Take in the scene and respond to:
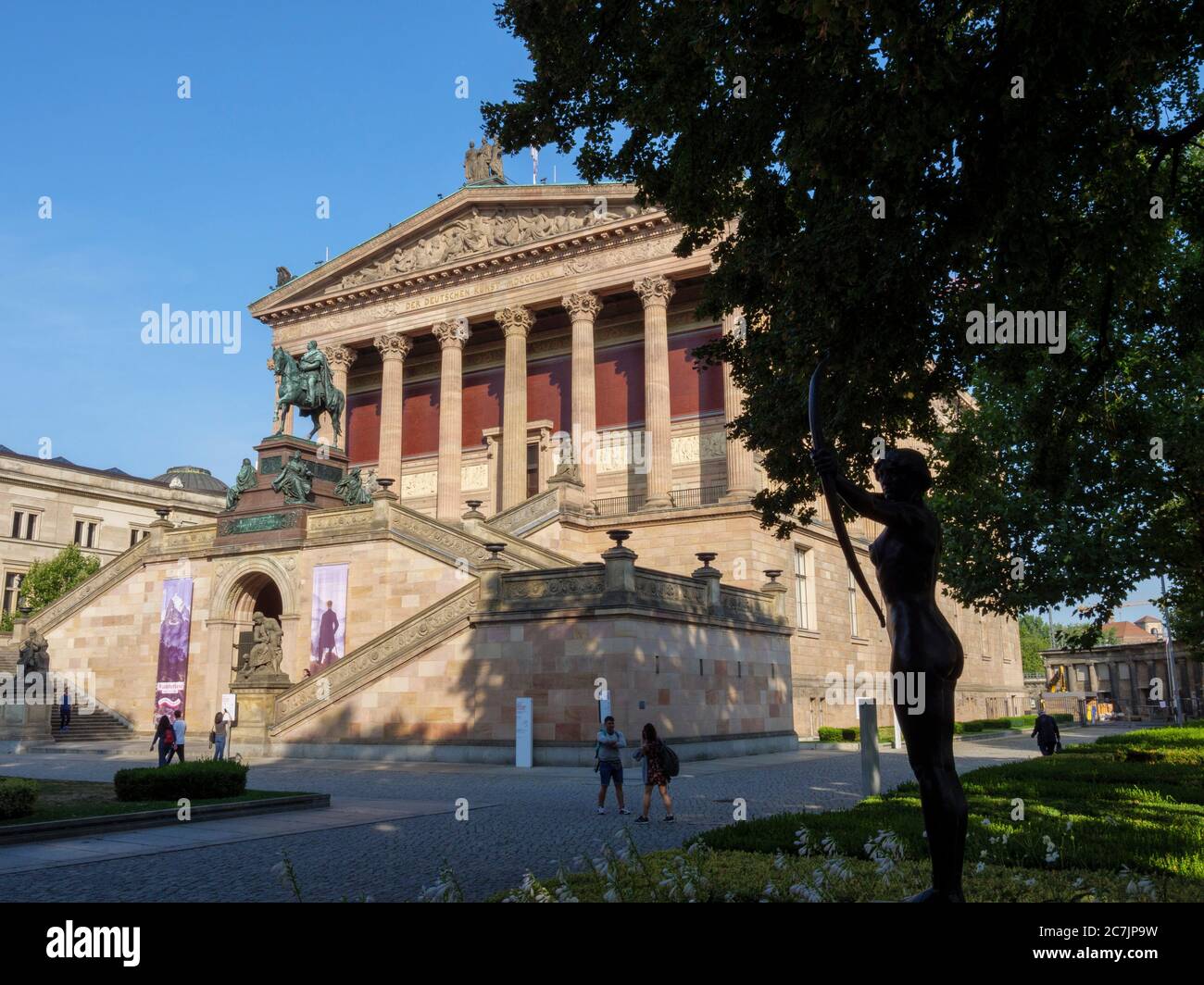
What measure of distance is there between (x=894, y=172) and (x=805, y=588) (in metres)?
36.6

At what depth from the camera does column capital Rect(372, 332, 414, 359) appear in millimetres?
56156

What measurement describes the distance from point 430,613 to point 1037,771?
16.8m

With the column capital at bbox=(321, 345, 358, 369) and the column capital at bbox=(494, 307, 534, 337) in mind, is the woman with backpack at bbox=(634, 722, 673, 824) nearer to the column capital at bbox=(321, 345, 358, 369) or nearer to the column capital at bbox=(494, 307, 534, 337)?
the column capital at bbox=(494, 307, 534, 337)

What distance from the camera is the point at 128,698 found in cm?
3991

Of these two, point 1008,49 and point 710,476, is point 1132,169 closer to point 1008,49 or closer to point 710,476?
point 1008,49

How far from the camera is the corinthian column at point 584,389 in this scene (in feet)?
156

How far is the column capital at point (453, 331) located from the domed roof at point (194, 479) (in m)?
41.8

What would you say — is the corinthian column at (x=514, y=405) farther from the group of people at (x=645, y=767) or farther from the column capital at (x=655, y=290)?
the group of people at (x=645, y=767)

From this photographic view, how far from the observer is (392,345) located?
56.2 m

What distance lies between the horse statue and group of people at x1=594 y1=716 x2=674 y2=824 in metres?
24.6

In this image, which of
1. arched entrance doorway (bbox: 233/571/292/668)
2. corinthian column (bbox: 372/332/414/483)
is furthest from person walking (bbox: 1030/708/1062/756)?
corinthian column (bbox: 372/332/414/483)

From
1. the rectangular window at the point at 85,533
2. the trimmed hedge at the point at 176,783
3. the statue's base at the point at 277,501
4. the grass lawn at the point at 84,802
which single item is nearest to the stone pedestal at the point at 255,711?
the statue's base at the point at 277,501

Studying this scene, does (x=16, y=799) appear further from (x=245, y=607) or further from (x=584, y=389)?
(x=584, y=389)

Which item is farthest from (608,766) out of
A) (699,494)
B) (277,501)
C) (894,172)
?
(699,494)
